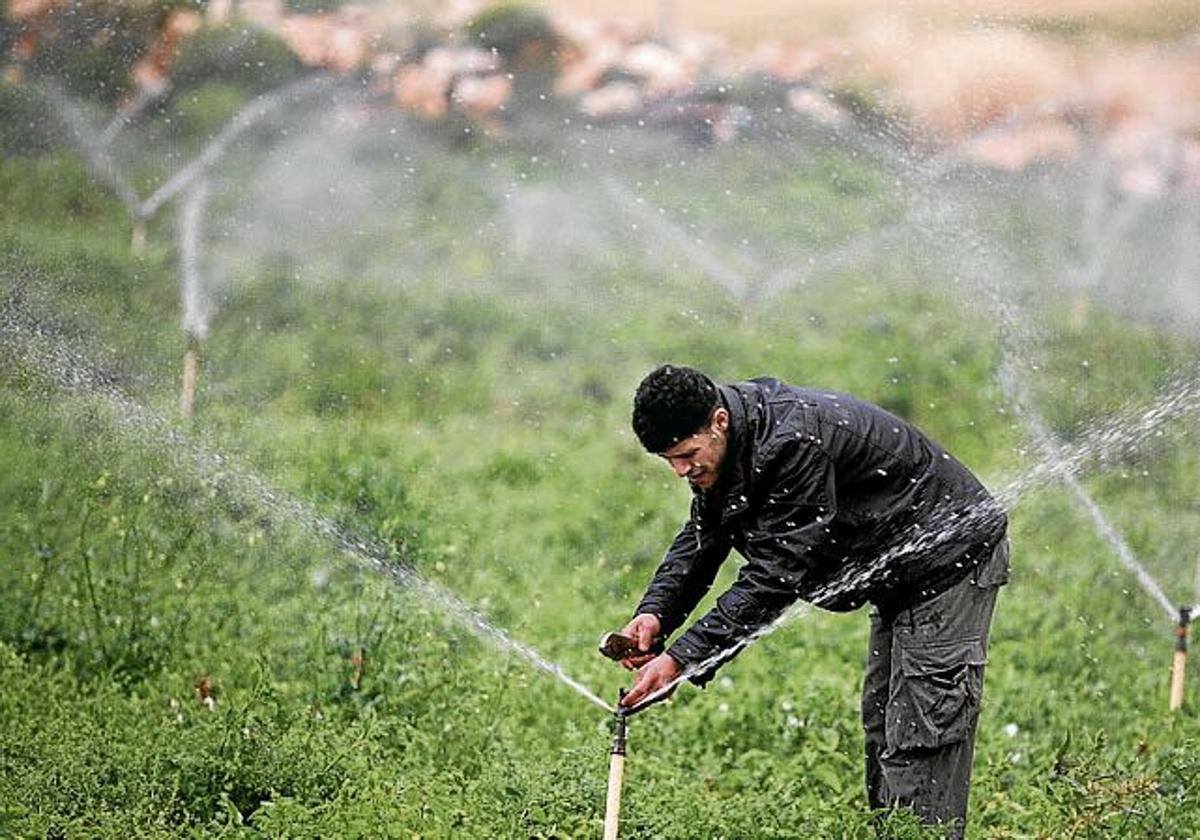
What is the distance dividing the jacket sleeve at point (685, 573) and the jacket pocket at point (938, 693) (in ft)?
1.96

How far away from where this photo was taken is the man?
4.62 meters

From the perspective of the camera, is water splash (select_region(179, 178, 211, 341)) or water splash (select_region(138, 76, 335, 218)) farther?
water splash (select_region(138, 76, 335, 218))

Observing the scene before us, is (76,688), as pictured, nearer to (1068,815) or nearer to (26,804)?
(26,804)

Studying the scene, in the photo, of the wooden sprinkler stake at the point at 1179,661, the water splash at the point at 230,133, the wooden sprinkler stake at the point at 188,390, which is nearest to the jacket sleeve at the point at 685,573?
the wooden sprinkler stake at the point at 1179,661

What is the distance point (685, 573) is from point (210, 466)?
3.50 metres

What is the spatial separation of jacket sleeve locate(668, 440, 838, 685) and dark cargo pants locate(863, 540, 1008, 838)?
0.55 metres

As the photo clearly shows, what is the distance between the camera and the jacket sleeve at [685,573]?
16.5 ft

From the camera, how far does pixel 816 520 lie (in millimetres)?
4668

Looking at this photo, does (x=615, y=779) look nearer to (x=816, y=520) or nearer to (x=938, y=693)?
(x=816, y=520)

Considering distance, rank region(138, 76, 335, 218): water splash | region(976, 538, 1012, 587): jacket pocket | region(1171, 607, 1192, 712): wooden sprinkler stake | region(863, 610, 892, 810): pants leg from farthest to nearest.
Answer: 1. region(138, 76, 335, 218): water splash
2. region(1171, 607, 1192, 712): wooden sprinkler stake
3. region(863, 610, 892, 810): pants leg
4. region(976, 538, 1012, 587): jacket pocket

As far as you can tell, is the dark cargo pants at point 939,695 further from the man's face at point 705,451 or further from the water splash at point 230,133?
the water splash at point 230,133

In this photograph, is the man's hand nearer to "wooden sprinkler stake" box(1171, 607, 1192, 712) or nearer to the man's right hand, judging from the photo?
the man's right hand

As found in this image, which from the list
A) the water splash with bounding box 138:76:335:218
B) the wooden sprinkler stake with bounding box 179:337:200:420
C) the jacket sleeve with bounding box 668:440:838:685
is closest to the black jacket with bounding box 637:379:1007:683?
the jacket sleeve with bounding box 668:440:838:685

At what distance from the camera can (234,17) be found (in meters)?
14.4
